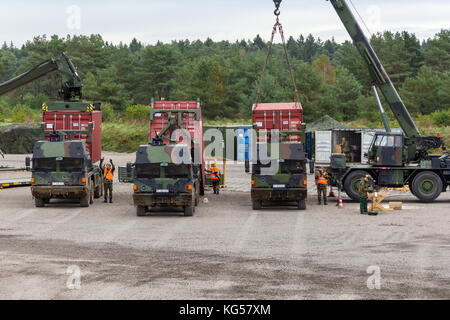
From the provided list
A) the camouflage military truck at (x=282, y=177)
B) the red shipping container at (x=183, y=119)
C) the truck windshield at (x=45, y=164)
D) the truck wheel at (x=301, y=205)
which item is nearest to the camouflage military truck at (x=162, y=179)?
the camouflage military truck at (x=282, y=177)

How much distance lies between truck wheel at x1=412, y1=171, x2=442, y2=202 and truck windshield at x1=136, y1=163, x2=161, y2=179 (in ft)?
36.4

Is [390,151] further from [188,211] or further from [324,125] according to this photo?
[324,125]

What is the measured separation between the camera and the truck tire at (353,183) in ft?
91.7

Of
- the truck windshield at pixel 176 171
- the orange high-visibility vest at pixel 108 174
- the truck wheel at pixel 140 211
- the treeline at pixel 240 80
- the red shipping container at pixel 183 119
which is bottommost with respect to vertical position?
the truck wheel at pixel 140 211

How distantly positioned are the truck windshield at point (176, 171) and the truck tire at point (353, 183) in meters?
7.91

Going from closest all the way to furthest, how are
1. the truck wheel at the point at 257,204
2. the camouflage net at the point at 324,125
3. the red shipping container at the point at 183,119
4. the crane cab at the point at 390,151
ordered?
1. the truck wheel at the point at 257,204
2. the crane cab at the point at 390,151
3. the red shipping container at the point at 183,119
4. the camouflage net at the point at 324,125

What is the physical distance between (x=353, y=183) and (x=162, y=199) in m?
8.92

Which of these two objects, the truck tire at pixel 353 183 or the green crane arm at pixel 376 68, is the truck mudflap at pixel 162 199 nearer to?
the truck tire at pixel 353 183

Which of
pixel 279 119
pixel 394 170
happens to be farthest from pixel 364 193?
pixel 279 119

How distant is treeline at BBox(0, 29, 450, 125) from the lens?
74.5 meters

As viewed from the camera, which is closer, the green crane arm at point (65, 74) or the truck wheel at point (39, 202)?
the truck wheel at point (39, 202)

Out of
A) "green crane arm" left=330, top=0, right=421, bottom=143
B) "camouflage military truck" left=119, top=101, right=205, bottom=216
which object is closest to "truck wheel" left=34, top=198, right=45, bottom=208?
"camouflage military truck" left=119, top=101, right=205, bottom=216

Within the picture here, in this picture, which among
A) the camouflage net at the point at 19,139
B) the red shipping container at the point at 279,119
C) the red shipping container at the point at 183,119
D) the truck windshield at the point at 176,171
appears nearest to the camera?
the truck windshield at the point at 176,171

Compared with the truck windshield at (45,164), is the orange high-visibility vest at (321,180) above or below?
below
